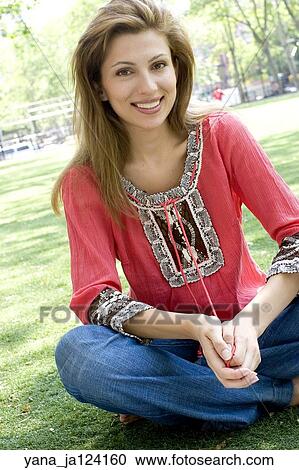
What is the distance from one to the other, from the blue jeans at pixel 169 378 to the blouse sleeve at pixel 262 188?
0.55 feet

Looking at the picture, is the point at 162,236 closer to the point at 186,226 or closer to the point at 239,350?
the point at 186,226

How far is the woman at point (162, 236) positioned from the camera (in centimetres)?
212

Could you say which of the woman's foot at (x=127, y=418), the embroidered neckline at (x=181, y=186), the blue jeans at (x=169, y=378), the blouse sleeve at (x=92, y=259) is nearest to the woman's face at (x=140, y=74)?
the embroidered neckline at (x=181, y=186)

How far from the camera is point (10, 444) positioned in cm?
232

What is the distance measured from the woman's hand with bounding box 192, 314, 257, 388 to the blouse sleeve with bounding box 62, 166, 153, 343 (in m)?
0.20

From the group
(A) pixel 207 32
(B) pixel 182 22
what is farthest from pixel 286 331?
(A) pixel 207 32

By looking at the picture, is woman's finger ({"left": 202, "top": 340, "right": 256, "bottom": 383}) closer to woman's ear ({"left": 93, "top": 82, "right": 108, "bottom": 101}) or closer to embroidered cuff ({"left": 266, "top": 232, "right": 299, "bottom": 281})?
embroidered cuff ({"left": 266, "top": 232, "right": 299, "bottom": 281})

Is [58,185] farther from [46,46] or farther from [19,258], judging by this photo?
[46,46]

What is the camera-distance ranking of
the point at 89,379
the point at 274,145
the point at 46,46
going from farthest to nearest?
the point at 46,46, the point at 274,145, the point at 89,379

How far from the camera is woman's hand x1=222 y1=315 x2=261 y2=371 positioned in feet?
6.40

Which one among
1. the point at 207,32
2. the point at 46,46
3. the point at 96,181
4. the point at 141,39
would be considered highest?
the point at 141,39

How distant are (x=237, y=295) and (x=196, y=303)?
0.12 m
